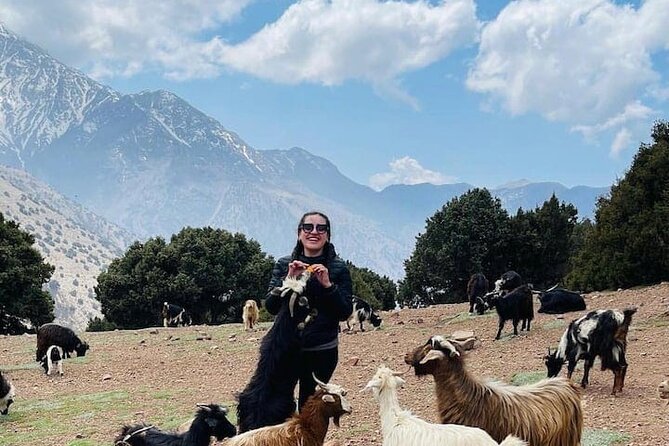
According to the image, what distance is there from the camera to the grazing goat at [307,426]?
208 inches

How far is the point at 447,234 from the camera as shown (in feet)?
129

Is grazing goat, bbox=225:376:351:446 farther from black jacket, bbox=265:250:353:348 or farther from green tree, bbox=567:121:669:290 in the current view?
green tree, bbox=567:121:669:290

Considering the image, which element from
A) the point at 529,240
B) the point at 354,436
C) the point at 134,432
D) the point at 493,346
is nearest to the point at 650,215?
the point at 493,346

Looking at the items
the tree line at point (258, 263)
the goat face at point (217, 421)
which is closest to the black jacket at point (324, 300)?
the goat face at point (217, 421)

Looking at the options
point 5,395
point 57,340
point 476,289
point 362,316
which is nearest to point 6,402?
point 5,395

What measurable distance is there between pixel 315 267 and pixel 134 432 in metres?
3.50

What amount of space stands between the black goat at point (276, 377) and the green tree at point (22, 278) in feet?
94.8

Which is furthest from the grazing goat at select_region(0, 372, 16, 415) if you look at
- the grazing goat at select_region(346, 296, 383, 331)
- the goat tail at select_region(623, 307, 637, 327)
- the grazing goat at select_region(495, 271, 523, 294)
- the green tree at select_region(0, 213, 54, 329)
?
the green tree at select_region(0, 213, 54, 329)

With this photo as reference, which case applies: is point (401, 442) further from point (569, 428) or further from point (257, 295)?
point (257, 295)

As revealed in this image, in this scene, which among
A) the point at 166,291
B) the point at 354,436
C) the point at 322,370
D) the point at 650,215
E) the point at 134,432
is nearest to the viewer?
the point at 322,370

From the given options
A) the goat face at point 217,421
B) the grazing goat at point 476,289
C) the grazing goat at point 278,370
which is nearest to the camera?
the grazing goat at point 278,370

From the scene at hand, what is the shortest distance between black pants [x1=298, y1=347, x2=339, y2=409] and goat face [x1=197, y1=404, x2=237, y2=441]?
1.09 meters

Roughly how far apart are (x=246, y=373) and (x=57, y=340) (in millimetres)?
5384

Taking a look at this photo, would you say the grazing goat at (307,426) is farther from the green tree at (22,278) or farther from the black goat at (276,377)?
the green tree at (22,278)
